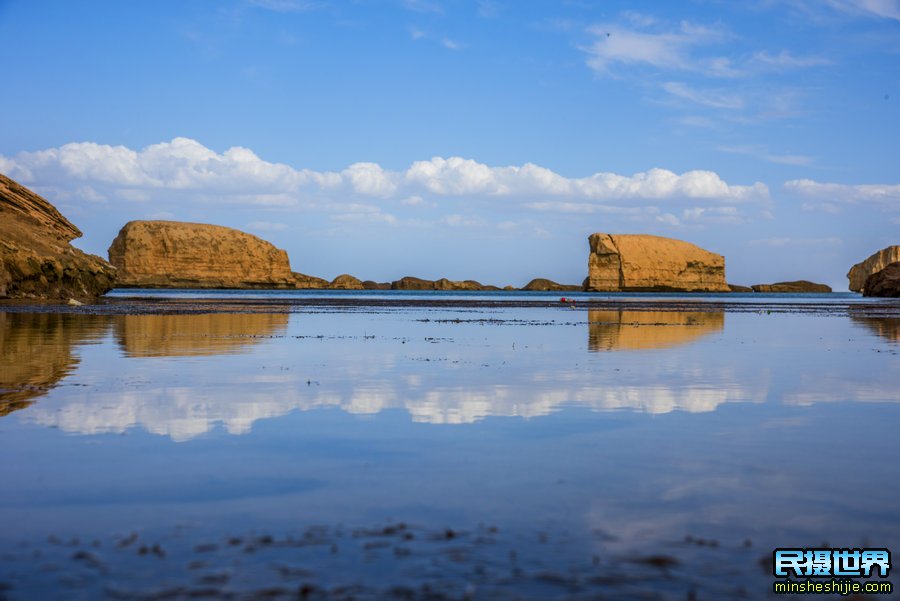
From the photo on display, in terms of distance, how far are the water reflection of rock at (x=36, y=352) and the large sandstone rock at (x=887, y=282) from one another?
457ft

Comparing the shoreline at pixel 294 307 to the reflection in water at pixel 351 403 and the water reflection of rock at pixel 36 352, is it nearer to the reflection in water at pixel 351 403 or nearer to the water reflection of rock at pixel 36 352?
the water reflection of rock at pixel 36 352

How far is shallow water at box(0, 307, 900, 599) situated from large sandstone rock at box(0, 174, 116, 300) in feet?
156

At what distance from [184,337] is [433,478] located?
23.3m

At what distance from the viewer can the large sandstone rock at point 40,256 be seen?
60031 mm

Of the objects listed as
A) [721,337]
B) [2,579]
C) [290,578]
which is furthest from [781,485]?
[721,337]

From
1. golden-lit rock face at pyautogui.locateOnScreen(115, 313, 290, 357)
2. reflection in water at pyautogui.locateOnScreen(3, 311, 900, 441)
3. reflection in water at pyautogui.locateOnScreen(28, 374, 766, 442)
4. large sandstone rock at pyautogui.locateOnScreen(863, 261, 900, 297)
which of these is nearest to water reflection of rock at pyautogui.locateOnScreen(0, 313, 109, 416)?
reflection in water at pyautogui.locateOnScreen(3, 311, 900, 441)

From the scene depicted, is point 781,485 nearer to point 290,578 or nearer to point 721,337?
point 290,578

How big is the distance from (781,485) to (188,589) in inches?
229

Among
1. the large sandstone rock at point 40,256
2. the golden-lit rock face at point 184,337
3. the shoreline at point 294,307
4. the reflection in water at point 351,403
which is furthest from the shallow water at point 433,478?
the large sandstone rock at point 40,256

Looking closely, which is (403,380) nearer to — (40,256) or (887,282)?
(40,256)

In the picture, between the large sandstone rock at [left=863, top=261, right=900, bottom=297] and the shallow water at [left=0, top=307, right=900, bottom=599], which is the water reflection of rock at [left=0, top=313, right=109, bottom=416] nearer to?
the shallow water at [left=0, top=307, right=900, bottom=599]

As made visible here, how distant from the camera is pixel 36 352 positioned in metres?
21.9

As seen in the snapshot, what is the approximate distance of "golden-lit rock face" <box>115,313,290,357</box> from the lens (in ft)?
76.8

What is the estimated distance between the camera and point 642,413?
1274 cm
